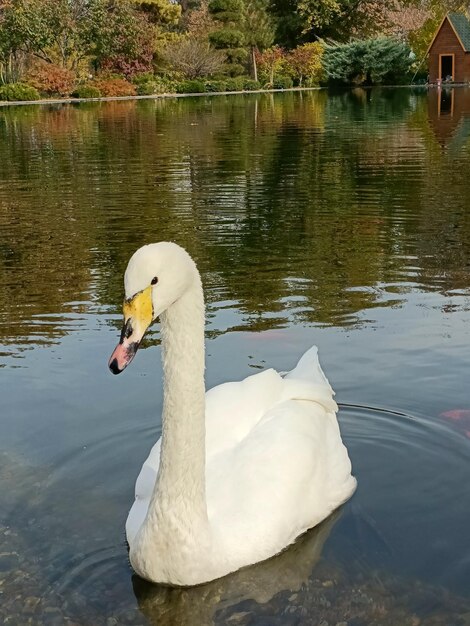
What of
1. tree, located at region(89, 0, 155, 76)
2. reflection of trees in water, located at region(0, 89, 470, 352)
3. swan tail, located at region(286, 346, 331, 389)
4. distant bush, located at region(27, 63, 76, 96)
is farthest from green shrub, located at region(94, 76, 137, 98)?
swan tail, located at region(286, 346, 331, 389)

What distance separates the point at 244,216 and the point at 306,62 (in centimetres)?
5298

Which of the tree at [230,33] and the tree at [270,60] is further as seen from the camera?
the tree at [270,60]

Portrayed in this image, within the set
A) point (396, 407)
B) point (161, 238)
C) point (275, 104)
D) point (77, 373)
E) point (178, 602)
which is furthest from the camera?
point (275, 104)

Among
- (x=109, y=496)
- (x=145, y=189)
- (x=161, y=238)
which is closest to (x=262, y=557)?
(x=109, y=496)

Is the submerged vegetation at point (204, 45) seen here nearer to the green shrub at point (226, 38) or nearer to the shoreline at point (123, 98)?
the green shrub at point (226, 38)

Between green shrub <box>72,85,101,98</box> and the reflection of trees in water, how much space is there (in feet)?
85.9

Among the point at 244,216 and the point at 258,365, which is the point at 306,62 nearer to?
the point at 244,216

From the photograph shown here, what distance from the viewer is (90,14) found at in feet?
179

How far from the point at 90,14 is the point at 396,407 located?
53013 millimetres

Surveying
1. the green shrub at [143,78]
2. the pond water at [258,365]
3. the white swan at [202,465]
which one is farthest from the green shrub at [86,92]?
the white swan at [202,465]

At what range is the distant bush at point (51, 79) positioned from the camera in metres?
50.1

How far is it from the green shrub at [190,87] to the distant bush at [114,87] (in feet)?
9.31

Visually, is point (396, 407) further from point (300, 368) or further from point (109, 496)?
point (109, 496)

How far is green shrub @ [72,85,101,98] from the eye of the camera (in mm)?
50281
